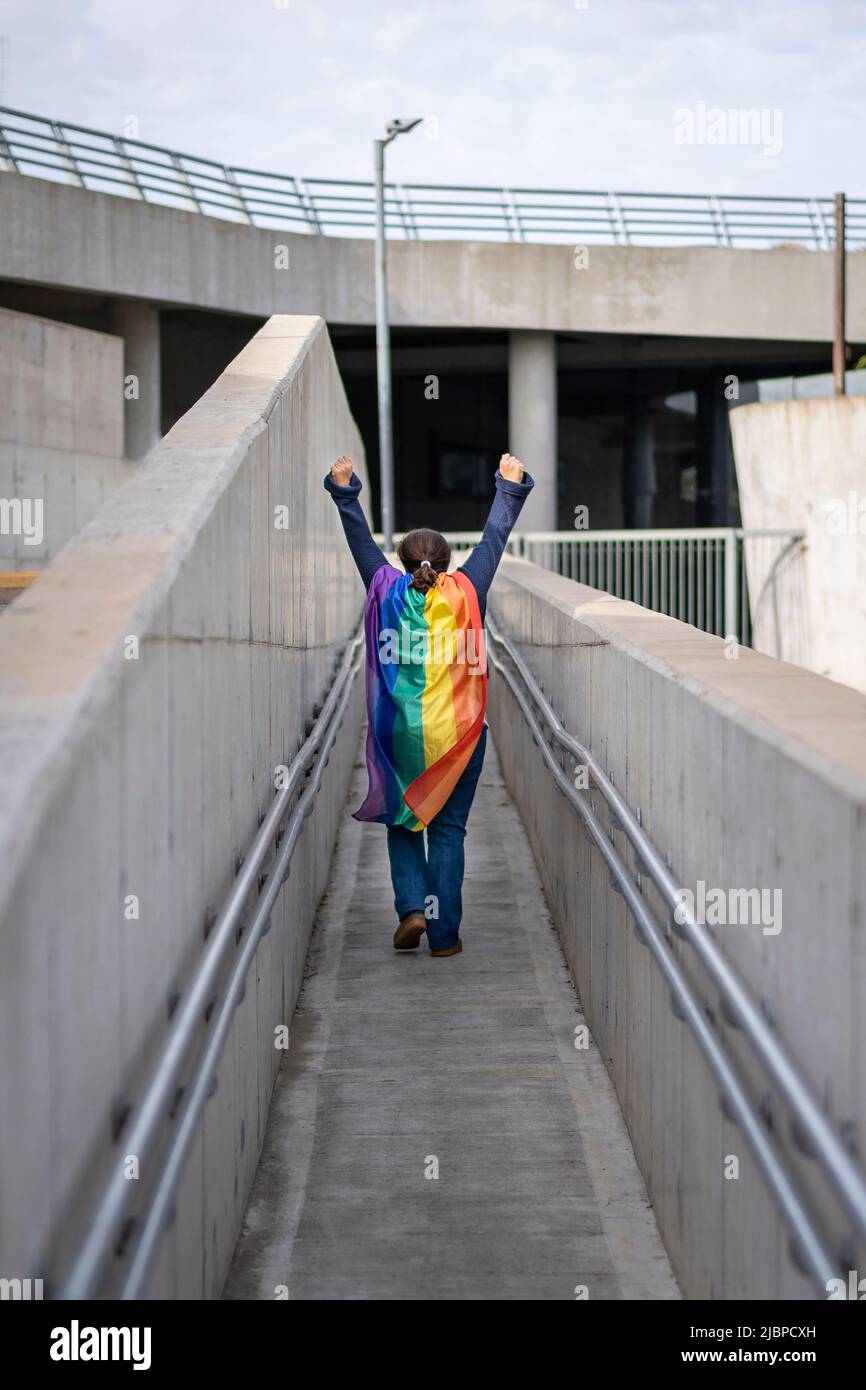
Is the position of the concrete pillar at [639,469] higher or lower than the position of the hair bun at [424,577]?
higher

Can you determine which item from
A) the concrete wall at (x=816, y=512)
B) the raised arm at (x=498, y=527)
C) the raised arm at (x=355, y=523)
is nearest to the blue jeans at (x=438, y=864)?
the raised arm at (x=498, y=527)

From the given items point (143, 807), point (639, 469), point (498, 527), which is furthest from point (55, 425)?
point (639, 469)

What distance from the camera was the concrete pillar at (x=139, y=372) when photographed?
78.8 feet

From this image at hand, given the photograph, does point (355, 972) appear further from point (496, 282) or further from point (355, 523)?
point (496, 282)

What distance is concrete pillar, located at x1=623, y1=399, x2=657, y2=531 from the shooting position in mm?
37281

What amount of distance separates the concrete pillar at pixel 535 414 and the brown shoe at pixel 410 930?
22093mm

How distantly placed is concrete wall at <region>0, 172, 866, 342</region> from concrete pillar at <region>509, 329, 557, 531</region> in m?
0.94

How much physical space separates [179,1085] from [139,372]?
76.3 feet

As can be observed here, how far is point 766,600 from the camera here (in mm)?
A: 18969

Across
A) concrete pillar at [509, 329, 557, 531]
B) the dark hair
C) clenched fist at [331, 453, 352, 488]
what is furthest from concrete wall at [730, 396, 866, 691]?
the dark hair

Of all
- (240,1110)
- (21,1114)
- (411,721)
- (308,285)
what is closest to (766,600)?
(308,285)

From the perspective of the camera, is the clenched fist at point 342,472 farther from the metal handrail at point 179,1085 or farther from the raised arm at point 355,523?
the metal handrail at point 179,1085

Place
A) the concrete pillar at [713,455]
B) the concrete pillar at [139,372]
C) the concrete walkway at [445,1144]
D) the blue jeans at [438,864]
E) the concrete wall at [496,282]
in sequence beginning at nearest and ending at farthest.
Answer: the concrete walkway at [445,1144], the blue jeans at [438,864], the concrete wall at [496,282], the concrete pillar at [139,372], the concrete pillar at [713,455]
